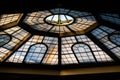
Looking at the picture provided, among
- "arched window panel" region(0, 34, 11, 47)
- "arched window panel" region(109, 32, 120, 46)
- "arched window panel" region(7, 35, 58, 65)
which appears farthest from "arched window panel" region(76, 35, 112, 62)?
"arched window panel" region(0, 34, 11, 47)

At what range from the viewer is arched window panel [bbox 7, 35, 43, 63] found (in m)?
20.8

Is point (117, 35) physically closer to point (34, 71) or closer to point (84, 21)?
point (84, 21)

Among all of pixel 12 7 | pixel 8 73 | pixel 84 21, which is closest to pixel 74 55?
pixel 84 21

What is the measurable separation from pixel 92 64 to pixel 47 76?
136 inches

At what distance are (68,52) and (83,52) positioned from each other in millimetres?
1116

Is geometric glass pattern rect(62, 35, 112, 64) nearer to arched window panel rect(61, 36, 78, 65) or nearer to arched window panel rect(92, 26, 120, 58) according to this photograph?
arched window panel rect(61, 36, 78, 65)

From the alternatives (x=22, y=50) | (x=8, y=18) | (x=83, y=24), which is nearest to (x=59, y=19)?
(x=83, y=24)

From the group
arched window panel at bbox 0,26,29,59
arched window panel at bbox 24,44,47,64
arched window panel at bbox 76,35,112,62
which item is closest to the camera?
arched window panel at bbox 0,26,29,59

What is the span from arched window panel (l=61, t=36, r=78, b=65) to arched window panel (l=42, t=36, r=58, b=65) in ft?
1.73

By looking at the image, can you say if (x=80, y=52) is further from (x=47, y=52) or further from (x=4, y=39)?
(x=4, y=39)

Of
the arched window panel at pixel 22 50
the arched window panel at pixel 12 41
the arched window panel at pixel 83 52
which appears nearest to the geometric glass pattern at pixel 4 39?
the arched window panel at pixel 12 41

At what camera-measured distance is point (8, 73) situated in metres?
21.0

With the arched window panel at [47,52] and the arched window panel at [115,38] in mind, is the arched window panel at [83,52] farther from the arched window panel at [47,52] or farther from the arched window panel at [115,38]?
the arched window panel at [115,38]

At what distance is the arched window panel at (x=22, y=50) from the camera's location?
20.8 m
